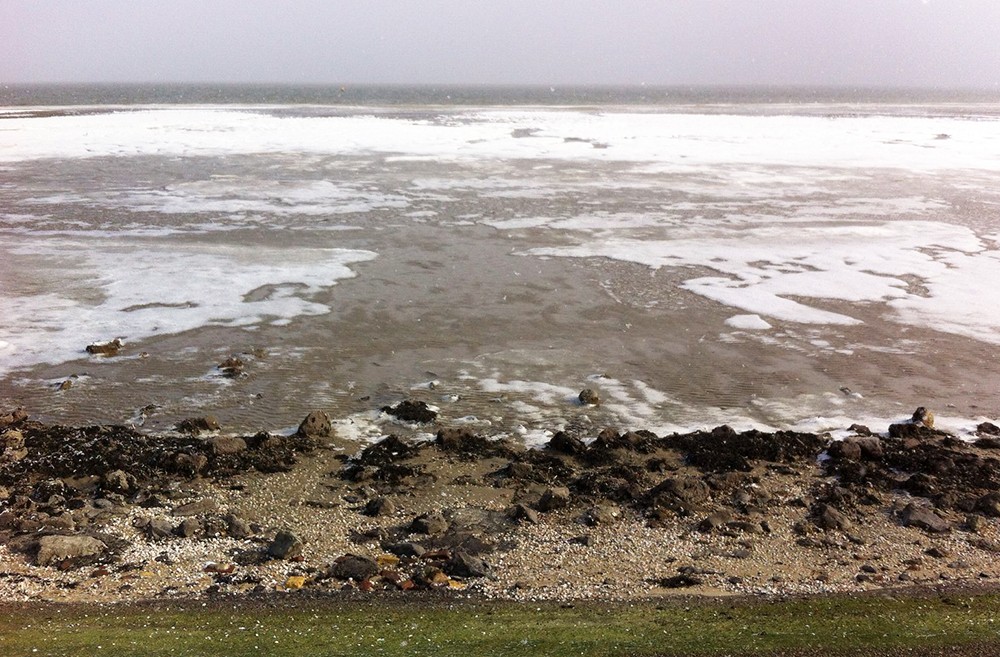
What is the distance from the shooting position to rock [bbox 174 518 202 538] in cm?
581

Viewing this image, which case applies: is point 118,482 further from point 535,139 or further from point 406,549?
point 535,139

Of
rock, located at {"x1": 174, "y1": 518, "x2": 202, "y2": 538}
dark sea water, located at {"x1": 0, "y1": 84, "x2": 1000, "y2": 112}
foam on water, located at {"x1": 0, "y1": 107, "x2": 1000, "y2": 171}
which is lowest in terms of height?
rock, located at {"x1": 174, "y1": 518, "x2": 202, "y2": 538}

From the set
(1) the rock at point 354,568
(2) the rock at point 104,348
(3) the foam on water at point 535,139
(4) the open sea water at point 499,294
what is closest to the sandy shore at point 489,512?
(1) the rock at point 354,568

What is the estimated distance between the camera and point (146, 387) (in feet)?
28.0

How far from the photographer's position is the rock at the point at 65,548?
5.45 meters

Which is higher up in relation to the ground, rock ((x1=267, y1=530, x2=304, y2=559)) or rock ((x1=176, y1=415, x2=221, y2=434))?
rock ((x1=176, y1=415, x2=221, y2=434))

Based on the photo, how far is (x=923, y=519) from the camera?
243 inches

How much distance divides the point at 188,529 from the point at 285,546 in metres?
0.80

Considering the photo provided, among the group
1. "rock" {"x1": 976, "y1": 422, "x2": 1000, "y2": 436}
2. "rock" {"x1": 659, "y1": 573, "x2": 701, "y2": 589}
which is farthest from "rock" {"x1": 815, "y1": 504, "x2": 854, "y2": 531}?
"rock" {"x1": 976, "y1": 422, "x2": 1000, "y2": 436}

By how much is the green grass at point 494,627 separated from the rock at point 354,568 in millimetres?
283

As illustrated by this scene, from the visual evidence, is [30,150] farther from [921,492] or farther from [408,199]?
[921,492]

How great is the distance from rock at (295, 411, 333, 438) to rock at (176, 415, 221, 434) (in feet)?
2.58

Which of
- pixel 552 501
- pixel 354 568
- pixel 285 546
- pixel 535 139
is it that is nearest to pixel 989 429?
pixel 552 501

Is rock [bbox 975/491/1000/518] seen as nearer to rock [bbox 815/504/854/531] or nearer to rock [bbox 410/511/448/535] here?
rock [bbox 815/504/854/531]
